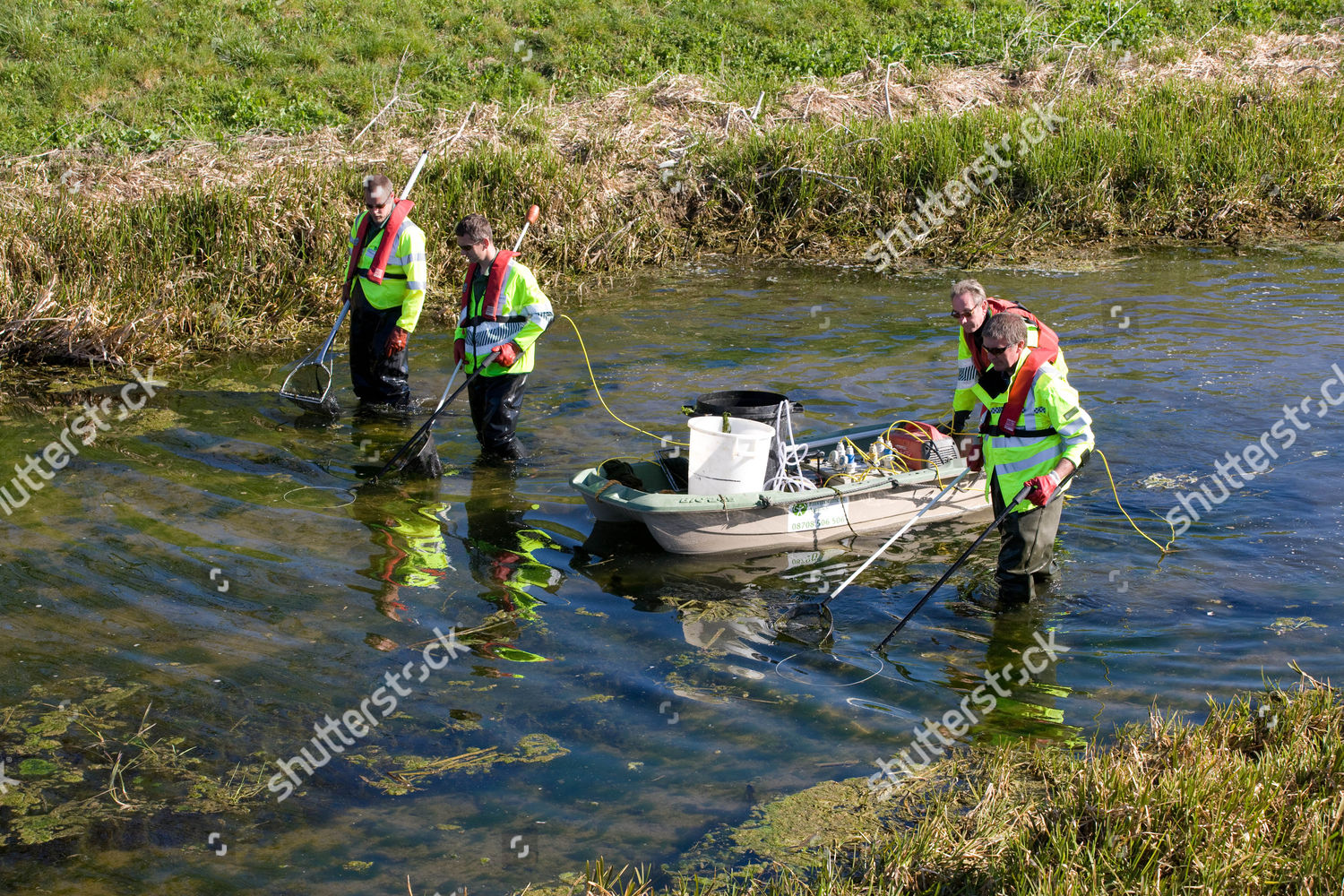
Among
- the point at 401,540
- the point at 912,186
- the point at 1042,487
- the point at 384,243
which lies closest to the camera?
the point at 1042,487

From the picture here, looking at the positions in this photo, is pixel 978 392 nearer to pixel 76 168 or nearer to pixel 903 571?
pixel 903 571

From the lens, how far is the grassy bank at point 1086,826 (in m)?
4.20

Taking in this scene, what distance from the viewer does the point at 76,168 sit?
45.0 ft

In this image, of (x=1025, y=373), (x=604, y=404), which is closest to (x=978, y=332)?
(x=1025, y=373)

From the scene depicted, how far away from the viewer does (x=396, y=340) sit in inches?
388

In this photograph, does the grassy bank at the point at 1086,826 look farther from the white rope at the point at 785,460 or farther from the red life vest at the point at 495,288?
the red life vest at the point at 495,288

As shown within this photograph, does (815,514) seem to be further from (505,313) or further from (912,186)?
(912,186)

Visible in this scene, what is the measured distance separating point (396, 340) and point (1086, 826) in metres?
6.92

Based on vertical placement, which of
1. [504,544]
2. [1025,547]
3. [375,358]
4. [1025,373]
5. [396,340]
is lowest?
[504,544]

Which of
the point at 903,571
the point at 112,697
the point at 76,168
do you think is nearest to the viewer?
the point at 112,697

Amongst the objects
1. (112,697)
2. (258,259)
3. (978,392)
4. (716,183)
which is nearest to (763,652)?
(978,392)

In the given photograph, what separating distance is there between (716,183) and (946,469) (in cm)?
820

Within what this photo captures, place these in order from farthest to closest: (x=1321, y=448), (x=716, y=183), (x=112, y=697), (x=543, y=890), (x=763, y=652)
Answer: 1. (x=716, y=183)
2. (x=1321, y=448)
3. (x=763, y=652)
4. (x=112, y=697)
5. (x=543, y=890)

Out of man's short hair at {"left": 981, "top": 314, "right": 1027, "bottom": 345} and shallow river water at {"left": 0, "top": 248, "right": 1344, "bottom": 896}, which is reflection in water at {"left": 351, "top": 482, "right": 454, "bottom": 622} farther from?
man's short hair at {"left": 981, "top": 314, "right": 1027, "bottom": 345}
